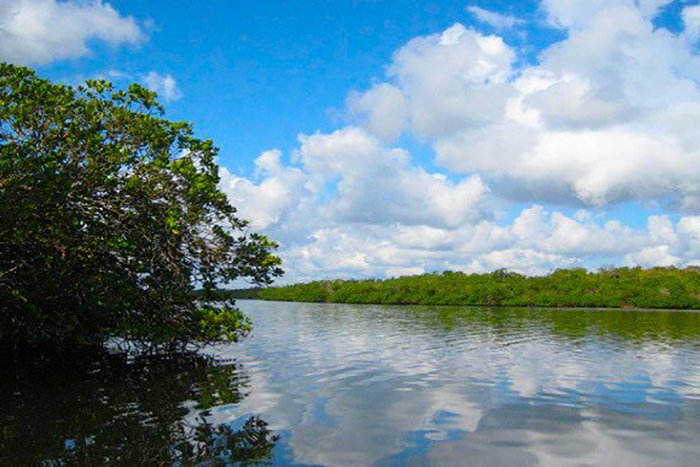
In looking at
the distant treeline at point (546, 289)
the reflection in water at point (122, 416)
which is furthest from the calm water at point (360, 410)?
the distant treeline at point (546, 289)

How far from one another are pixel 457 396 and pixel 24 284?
14.3 m

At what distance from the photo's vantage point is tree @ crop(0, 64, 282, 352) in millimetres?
16844

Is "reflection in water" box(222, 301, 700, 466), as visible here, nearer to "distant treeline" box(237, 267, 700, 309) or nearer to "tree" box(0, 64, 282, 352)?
"tree" box(0, 64, 282, 352)

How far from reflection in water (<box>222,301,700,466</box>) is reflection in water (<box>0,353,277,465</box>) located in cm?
113

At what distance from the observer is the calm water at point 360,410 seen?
1117cm

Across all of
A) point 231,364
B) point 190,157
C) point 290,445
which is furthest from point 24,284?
point 290,445

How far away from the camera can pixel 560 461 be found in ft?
35.4

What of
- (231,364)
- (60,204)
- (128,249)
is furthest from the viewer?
(231,364)

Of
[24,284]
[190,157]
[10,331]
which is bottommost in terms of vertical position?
[10,331]

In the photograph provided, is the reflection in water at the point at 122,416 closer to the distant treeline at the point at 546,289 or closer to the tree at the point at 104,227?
the tree at the point at 104,227

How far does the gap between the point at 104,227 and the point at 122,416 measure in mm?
7309

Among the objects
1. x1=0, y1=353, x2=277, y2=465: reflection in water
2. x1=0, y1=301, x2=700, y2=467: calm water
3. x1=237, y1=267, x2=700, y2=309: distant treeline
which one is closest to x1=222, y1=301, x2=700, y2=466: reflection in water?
x1=0, y1=301, x2=700, y2=467: calm water

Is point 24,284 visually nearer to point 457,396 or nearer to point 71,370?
point 71,370

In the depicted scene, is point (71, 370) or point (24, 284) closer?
point (24, 284)
